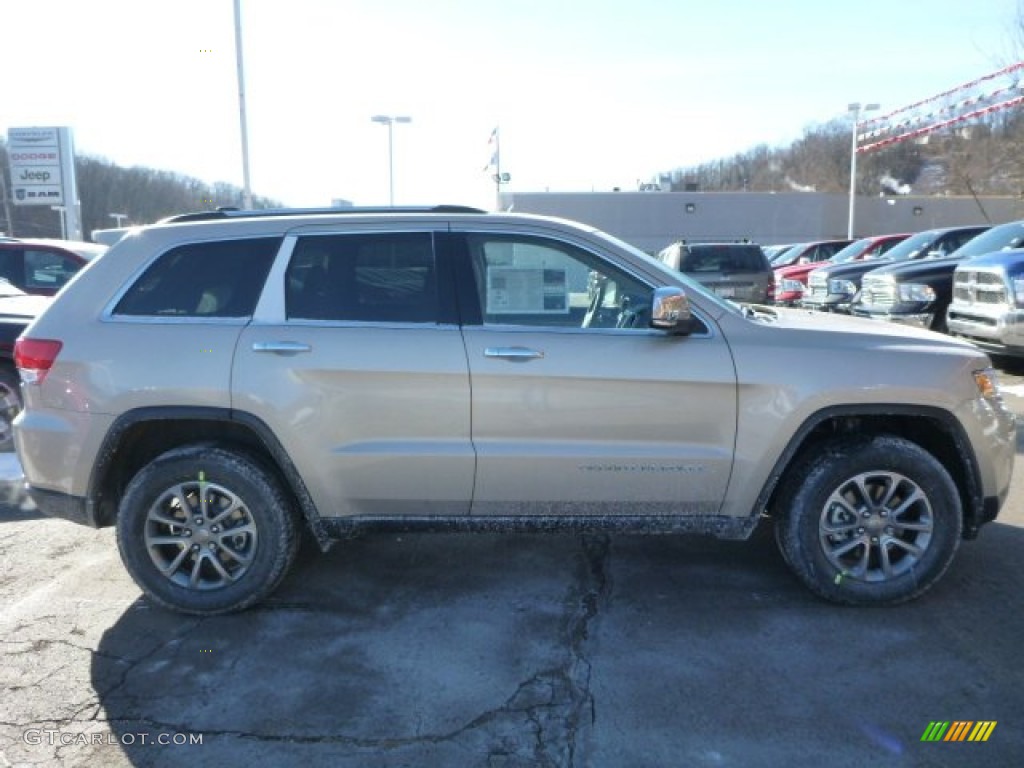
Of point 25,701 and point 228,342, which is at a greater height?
point 228,342

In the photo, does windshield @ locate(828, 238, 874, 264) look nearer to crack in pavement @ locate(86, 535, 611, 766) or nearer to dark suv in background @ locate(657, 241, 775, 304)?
dark suv in background @ locate(657, 241, 775, 304)

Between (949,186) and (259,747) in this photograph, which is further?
(949,186)

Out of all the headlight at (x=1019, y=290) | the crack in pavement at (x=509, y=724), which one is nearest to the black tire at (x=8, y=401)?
the crack in pavement at (x=509, y=724)

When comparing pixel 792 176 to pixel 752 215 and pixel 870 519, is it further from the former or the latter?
pixel 870 519

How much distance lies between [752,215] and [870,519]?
1699 inches

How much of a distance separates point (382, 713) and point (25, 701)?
145 cm

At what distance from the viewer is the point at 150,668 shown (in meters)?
3.43

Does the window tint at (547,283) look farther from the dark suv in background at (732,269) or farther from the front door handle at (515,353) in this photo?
the dark suv in background at (732,269)

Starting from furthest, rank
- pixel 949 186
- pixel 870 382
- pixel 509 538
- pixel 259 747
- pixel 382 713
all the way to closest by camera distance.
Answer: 1. pixel 949 186
2. pixel 509 538
3. pixel 870 382
4. pixel 382 713
5. pixel 259 747

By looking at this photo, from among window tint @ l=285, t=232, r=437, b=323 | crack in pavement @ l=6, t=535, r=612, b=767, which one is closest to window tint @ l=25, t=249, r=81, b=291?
window tint @ l=285, t=232, r=437, b=323

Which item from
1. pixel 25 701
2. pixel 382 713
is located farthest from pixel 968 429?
pixel 25 701

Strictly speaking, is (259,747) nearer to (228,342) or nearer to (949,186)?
(228,342)

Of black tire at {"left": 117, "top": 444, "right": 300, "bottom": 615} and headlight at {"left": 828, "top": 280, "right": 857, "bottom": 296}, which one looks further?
headlight at {"left": 828, "top": 280, "right": 857, "bottom": 296}

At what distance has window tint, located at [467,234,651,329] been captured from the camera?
383 centimetres
